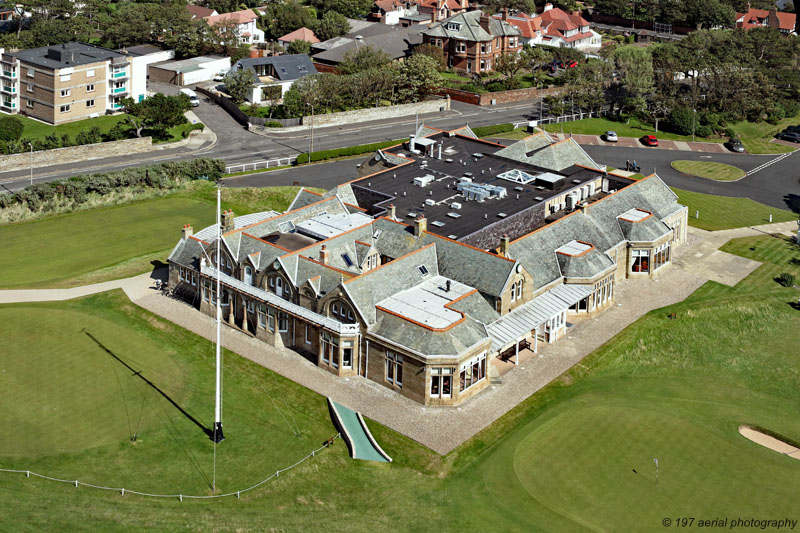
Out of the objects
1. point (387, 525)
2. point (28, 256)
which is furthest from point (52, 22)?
point (387, 525)

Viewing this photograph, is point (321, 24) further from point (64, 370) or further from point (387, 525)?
point (387, 525)

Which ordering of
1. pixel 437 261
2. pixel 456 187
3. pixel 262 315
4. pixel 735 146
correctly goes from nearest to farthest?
pixel 262 315 < pixel 437 261 < pixel 456 187 < pixel 735 146

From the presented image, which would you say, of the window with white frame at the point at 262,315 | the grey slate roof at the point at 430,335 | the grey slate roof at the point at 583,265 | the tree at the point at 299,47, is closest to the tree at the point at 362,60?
the tree at the point at 299,47

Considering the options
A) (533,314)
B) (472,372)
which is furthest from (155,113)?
(472,372)

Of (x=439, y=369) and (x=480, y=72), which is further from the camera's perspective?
(x=480, y=72)

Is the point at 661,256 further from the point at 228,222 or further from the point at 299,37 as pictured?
the point at 299,37

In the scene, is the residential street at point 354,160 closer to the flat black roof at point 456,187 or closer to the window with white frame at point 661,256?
the flat black roof at point 456,187
